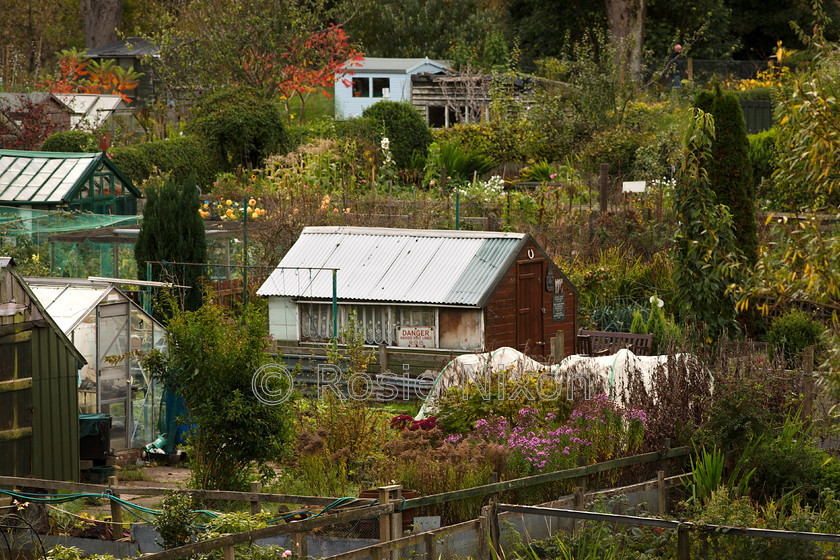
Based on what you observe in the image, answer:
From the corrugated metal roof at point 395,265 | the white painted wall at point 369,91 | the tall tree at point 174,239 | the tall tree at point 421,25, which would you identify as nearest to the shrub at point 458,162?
the tall tree at point 174,239

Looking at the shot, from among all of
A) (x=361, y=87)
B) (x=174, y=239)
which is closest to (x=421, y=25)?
(x=361, y=87)

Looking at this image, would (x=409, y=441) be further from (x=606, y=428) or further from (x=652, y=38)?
(x=652, y=38)

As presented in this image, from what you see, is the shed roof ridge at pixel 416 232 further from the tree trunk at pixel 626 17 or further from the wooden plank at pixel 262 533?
the tree trunk at pixel 626 17

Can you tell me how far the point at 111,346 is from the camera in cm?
1299

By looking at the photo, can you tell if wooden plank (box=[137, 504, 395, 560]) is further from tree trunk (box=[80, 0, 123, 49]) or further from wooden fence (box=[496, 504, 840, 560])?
tree trunk (box=[80, 0, 123, 49])

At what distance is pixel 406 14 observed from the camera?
51.8 meters

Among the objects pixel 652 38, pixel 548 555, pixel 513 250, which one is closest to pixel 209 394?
pixel 548 555

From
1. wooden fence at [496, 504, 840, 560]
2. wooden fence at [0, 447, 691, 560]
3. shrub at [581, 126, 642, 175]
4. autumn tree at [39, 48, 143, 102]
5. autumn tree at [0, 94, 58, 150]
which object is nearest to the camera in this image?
wooden fence at [0, 447, 691, 560]

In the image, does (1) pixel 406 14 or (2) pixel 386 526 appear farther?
(1) pixel 406 14

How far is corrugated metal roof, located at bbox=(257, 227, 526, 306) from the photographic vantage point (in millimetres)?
15461

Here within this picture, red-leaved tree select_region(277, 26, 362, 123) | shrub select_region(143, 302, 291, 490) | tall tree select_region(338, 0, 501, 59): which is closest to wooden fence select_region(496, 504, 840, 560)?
shrub select_region(143, 302, 291, 490)

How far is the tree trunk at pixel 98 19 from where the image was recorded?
49.6m

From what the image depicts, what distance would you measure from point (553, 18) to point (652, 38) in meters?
4.50

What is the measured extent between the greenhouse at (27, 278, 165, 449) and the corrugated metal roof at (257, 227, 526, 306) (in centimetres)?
288
